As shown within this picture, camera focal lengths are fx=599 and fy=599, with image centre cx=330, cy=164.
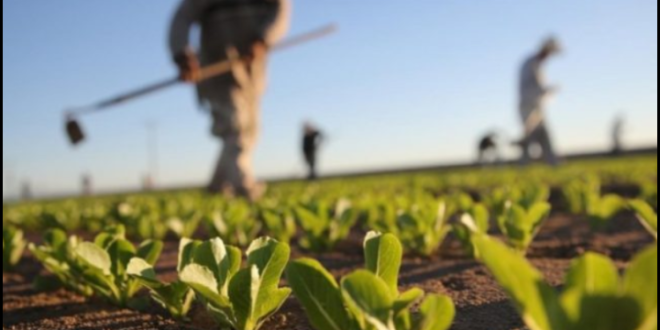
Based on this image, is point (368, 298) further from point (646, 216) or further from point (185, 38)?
point (185, 38)

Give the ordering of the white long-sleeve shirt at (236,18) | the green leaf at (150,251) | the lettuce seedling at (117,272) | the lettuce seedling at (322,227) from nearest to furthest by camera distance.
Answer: the lettuce seedling at (117,272) < the green leaf at (150,251) < the lettuce seedling at (322,227) < the white long-sleeve shirt at (236,18)

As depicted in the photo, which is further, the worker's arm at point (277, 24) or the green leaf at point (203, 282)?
the worker's arm at point (277, 24)

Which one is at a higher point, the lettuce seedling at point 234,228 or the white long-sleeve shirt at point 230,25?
the white long-sleeve shirt at point 230,25

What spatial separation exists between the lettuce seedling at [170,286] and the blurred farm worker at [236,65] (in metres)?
5.17

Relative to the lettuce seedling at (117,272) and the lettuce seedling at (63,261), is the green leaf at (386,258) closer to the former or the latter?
the lettuce seedling at (117,272)

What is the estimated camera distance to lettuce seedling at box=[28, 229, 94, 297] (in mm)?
1820

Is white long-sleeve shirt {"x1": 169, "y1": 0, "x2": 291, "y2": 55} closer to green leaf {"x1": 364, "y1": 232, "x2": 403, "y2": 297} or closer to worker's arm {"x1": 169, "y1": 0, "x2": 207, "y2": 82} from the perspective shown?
worker's arm {"x1": 169, "y1": 0, "x2": 207, "y2": 82}

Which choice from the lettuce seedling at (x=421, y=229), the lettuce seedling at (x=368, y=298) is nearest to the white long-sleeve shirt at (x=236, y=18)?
the lettuce seedling at (x=421, y=229)

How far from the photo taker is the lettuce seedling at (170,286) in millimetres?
1269

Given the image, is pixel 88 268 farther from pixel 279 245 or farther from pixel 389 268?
pixel 389 268

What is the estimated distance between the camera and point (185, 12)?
6660 millimetres

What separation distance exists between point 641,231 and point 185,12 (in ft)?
17.1

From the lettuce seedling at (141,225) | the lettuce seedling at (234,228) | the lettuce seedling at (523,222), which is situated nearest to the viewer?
the lettuce seedling at (523,222)

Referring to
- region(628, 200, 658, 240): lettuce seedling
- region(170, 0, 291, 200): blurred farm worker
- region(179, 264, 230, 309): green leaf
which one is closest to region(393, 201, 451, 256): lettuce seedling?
region(628, 200, 658, 240): lettuce seedling
